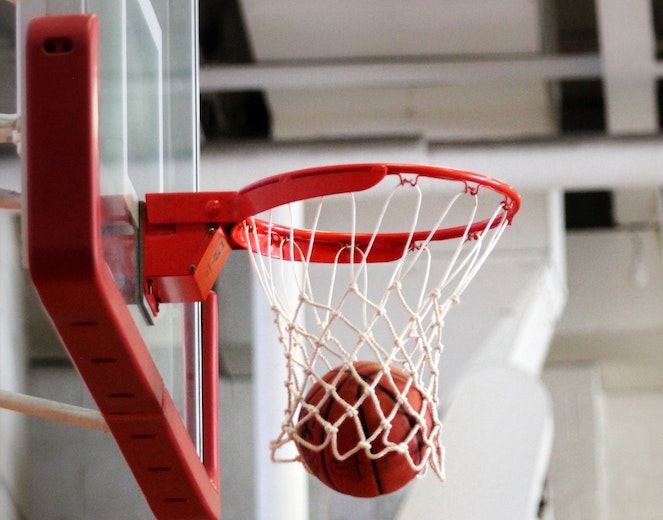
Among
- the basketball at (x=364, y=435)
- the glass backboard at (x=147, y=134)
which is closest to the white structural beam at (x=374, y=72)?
the glass backboard at (x=147, y=134)

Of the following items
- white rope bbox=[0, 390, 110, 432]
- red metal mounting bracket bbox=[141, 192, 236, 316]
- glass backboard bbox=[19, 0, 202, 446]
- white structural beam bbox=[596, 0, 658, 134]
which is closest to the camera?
glass backboard bbox=[19, 0, 202, 446]

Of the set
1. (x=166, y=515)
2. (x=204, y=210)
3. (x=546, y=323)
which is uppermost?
(x=204, y=210)

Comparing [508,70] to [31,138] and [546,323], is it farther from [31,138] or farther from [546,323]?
[31,138]

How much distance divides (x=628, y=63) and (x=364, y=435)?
7.04 feet

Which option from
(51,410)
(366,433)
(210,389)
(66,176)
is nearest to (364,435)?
(366,433)

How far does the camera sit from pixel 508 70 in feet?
10.4

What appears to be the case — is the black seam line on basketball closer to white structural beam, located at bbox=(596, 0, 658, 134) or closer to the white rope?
the white rope

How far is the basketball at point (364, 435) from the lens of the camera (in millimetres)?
1335

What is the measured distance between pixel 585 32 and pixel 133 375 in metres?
3.08

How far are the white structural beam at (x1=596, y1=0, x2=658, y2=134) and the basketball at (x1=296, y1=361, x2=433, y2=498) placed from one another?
1.89m

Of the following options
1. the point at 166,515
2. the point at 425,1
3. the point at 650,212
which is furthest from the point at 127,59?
the point at 650,212

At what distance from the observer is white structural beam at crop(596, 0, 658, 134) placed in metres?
2.95

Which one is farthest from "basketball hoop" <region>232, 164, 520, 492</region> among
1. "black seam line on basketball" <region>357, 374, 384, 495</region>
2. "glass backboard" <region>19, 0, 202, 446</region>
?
"glass backboard" <region>19, 0, 202, 446</region>

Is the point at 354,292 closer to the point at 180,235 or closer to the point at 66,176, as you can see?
the point at 180,235
